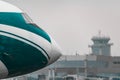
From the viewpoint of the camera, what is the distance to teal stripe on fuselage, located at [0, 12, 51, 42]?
27.1 m

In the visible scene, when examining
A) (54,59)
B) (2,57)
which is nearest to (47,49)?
(54,59)

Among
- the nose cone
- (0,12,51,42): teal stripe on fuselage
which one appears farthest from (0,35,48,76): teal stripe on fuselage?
(0,12,51,42): teal stripe on fuselage

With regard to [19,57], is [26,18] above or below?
above

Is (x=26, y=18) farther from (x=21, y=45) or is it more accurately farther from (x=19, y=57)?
(x=19, y=57)

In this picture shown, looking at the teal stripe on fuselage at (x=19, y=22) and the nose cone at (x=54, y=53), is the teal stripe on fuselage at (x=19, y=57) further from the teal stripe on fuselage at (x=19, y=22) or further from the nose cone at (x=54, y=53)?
the teal stripe on fuselage at (x=19, y=22)

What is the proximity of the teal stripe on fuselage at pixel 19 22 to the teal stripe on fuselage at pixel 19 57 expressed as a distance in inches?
31.6

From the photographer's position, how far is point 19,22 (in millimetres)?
27703

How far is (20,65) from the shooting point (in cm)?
2705

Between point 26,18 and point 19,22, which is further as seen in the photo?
point 26,18

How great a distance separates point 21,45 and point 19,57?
0.59 metres

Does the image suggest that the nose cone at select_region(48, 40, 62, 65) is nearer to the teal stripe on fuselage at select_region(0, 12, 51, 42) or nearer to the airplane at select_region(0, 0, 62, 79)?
the airplane at select_region(0, 0, 62, 79)

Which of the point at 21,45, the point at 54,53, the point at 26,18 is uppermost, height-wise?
the point at 26,18

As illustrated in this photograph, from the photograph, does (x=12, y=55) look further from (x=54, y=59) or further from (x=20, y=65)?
(x=54, y=59)

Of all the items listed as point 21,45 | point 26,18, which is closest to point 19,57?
point 21,45
